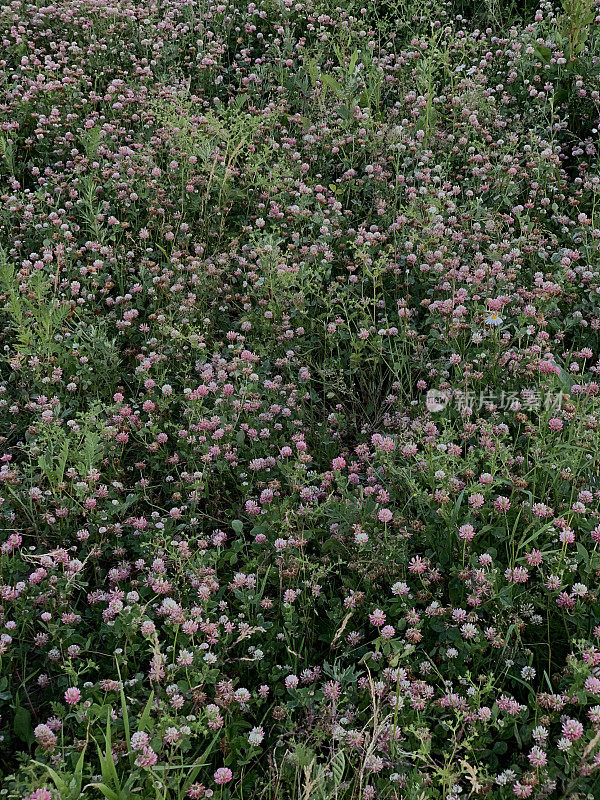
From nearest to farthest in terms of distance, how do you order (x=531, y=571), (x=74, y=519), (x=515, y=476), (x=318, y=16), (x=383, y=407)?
(x=531, y=571), (x=515, y=476), (x=74, y=519), (x=383, y=407), (x=318, y=16)

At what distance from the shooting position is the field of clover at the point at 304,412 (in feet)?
8.82

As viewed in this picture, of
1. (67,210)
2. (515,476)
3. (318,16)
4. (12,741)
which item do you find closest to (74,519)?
(12,741)

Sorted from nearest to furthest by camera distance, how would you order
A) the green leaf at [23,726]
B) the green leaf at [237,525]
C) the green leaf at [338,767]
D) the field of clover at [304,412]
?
the green leaf at [338,767] → the field of clover at [304,412] → the green leaf at [23,726] → the green leaf at [237,525]

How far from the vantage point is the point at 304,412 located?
4.13m

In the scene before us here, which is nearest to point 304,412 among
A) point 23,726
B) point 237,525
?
point 237,525

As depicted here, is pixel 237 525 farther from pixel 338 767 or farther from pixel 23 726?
pixel 338 767

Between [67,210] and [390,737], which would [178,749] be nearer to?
[390,737]

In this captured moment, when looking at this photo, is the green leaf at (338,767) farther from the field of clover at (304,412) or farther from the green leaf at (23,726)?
the green leaf at (23,726)

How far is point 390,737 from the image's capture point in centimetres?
257

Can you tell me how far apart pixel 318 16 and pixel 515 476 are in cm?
564

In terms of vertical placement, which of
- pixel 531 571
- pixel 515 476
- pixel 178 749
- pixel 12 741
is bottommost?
pixel 12 741

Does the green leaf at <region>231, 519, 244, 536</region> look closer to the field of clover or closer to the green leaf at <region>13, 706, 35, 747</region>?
the field of clover

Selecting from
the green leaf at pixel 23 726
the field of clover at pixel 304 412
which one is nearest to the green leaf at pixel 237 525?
the field of clover at pixel 304 412

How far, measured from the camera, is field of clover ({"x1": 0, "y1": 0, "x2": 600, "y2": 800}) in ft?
8.82
